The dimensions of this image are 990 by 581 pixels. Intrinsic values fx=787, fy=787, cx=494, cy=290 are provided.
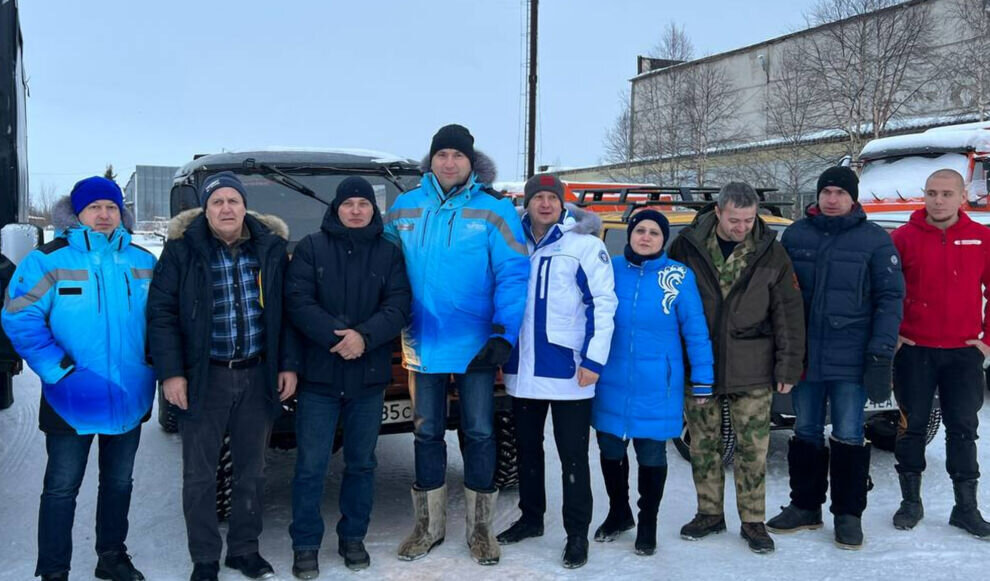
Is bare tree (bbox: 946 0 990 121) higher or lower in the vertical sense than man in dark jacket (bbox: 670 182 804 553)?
higher

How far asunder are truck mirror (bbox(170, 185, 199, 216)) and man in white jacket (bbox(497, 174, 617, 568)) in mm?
2317

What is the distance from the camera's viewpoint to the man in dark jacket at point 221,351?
3.32 metres

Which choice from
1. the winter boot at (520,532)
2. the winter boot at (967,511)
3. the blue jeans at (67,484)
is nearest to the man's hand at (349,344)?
the blue jeans at (67,484)

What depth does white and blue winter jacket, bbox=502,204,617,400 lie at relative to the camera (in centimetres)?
369

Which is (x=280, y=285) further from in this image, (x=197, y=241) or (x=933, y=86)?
(x=933, y=86)

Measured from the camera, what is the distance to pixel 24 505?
450cm

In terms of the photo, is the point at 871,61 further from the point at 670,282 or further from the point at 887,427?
the point at 670,282

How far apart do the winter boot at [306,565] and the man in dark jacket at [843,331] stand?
2.37 meters

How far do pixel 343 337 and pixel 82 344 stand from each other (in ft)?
3.48

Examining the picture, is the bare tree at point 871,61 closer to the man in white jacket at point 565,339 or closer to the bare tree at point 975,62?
the bare tree at point 975,62

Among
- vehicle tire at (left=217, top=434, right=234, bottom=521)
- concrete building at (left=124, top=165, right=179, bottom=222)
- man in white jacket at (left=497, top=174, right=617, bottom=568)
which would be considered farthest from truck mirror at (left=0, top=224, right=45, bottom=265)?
concrete building at (left=124, top=165, right=179, bottom=222)

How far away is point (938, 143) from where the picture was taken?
10539mm

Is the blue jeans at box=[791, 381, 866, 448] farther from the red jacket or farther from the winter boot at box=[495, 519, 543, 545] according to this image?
the winter boot at box=[495, 519, 543, 545]

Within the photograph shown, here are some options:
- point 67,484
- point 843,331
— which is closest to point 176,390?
point 67,484
